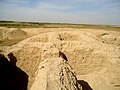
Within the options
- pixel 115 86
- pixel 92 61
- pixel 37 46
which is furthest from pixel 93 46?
pixel 37 46

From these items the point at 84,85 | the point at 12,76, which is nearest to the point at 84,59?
the point at 84,85

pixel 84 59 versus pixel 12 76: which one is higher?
pixel 84 59

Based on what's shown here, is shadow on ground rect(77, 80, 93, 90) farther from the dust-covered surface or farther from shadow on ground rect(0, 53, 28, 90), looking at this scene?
shadow on ground rect(0, 53, 28, 90)

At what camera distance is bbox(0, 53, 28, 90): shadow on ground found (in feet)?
24.9

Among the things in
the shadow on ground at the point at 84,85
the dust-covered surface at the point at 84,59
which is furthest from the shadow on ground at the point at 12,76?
the shadow on ground at the point at 84,85

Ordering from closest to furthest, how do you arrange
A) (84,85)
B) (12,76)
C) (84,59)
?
1. (84,85)
2. (12,76)
3. (84,59)

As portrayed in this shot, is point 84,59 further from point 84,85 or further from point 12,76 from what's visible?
point 12,76

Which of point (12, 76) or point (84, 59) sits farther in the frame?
point (84, 59)

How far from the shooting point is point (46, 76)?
4.59 metres

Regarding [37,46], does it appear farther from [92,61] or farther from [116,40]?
[116,40]

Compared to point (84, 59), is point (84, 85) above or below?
below

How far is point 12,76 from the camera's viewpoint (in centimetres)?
793

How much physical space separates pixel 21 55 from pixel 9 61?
33.3 inches

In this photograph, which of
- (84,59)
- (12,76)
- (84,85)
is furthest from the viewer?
(84,59)
